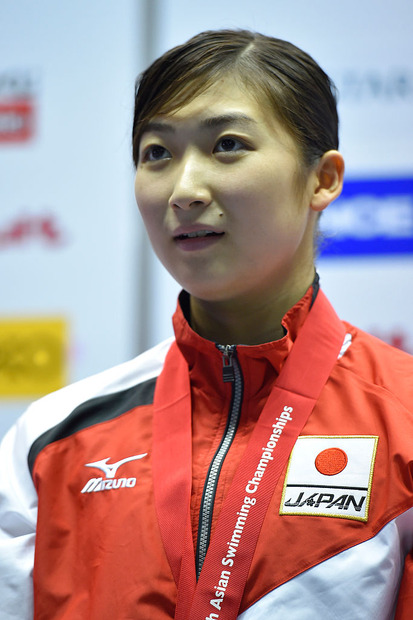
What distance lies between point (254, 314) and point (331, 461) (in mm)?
276

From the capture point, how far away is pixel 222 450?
113 cm

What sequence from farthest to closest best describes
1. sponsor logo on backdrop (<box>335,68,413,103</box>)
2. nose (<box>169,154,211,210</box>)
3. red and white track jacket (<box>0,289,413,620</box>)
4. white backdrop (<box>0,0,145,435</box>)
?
white backdrop (<box>0,0,145,435</box>), sponsor logo on backdrop (<box>335,68,413,103</box>), nose (<box>169,154,211,210</box>), red and white track jacket (<box>0,289,413,620</box>)

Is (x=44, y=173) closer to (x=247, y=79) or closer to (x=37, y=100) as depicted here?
(x=37, y=100)

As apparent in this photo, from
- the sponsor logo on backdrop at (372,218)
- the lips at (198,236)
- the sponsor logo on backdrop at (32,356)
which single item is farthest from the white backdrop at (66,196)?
the lips at (198,236)

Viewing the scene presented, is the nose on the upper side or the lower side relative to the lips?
upper

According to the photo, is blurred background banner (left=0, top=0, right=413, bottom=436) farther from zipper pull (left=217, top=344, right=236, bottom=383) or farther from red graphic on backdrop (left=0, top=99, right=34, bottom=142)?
zipper pull (left=217, top=344, right=236, bottom=383)

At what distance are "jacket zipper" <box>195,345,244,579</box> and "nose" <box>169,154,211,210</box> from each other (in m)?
0.22

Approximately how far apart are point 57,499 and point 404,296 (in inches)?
53.3

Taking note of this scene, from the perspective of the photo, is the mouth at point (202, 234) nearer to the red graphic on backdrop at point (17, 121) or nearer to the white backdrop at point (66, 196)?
the white backdrop at point (66, 196)

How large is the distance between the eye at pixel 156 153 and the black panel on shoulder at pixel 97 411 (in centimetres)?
38

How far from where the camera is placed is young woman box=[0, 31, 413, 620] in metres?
1.01

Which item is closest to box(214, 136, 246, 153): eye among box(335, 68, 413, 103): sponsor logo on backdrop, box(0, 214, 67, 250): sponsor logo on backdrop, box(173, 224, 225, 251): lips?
box(173, 224, 225, 251): lips

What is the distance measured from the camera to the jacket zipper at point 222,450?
1.07 m

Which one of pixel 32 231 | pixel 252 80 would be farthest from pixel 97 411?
pixel 32 231
